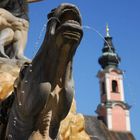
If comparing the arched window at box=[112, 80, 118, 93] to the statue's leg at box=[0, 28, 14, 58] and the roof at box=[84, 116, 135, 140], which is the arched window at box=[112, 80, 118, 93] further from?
the statue's leg at box=[0, 28, 14, 58]

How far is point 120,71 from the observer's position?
65.5 meters

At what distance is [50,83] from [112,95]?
60.6 m

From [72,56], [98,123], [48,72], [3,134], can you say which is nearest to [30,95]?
[48,72]

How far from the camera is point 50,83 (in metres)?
3.52

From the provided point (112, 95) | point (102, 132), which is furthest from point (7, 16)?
point (112, 95)

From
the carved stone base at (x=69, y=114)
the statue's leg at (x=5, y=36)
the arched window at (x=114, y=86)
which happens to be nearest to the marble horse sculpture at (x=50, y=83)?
the carved stone base at (x=69, y=114)

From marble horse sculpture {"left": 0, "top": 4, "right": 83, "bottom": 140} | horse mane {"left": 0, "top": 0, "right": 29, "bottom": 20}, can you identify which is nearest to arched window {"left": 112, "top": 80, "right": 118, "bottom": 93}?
horse mane {"left": 0, "top": 0, "right": 29, "bottom": 20}

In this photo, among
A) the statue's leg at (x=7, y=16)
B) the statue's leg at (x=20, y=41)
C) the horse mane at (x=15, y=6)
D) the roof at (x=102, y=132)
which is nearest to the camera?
the statue's leg at (x=20, y=41)

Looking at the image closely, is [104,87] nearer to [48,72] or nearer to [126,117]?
[126,117]

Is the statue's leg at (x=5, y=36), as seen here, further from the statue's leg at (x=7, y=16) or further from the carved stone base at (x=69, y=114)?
the carved stone base at (x=69, y=114)

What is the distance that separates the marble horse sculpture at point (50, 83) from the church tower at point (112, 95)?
5501cm

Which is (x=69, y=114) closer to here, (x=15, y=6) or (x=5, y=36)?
(x=5, y=36)

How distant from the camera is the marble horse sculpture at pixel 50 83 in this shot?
3.46m

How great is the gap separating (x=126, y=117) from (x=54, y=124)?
5866 centimetres
